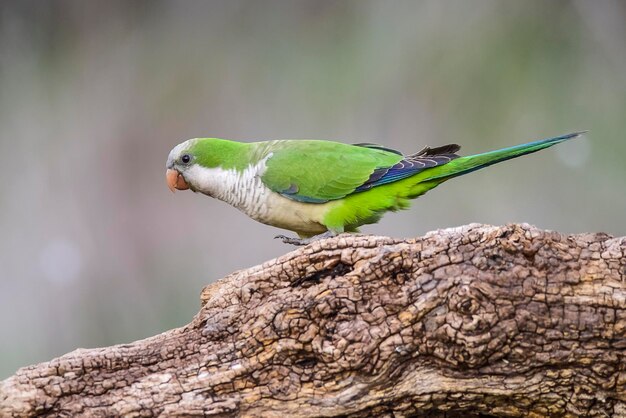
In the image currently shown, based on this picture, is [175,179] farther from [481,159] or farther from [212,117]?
[481,159]

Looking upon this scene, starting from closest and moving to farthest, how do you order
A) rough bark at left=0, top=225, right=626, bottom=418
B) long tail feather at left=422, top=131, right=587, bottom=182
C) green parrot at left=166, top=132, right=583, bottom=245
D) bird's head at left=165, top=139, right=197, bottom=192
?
rough bark at left=0, top=225, right=626, bottom=418, long tail feather at left=422, top=131, right=587, bottom=182, green parrot at left=166, top=132, right=583, bottom=245, bird's head at left=165, top=139, right=197, bottom=192

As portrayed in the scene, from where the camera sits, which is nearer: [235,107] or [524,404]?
[524,404]

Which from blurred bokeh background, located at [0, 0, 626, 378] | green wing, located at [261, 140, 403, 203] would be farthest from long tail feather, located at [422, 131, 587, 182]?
blurred bokeh background, located at [0, 0, 626, 378]

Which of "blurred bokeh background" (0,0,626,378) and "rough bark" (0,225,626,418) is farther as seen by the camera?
"blurred bokeh background" (0,0,626,378)

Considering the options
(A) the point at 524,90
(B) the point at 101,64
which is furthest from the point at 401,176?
(B) the point at 101,64

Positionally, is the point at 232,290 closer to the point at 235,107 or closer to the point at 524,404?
the point at 524,404

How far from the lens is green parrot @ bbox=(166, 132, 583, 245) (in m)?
2.89

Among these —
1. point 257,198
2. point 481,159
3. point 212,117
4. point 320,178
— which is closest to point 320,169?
point 320,178

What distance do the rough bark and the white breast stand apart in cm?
88

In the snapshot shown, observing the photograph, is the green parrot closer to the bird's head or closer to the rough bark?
the bird's head

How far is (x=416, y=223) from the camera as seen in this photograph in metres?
4.01

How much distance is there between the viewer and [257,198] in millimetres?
3020

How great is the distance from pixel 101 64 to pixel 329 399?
8.85ft

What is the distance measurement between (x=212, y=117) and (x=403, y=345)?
2.38 metres
